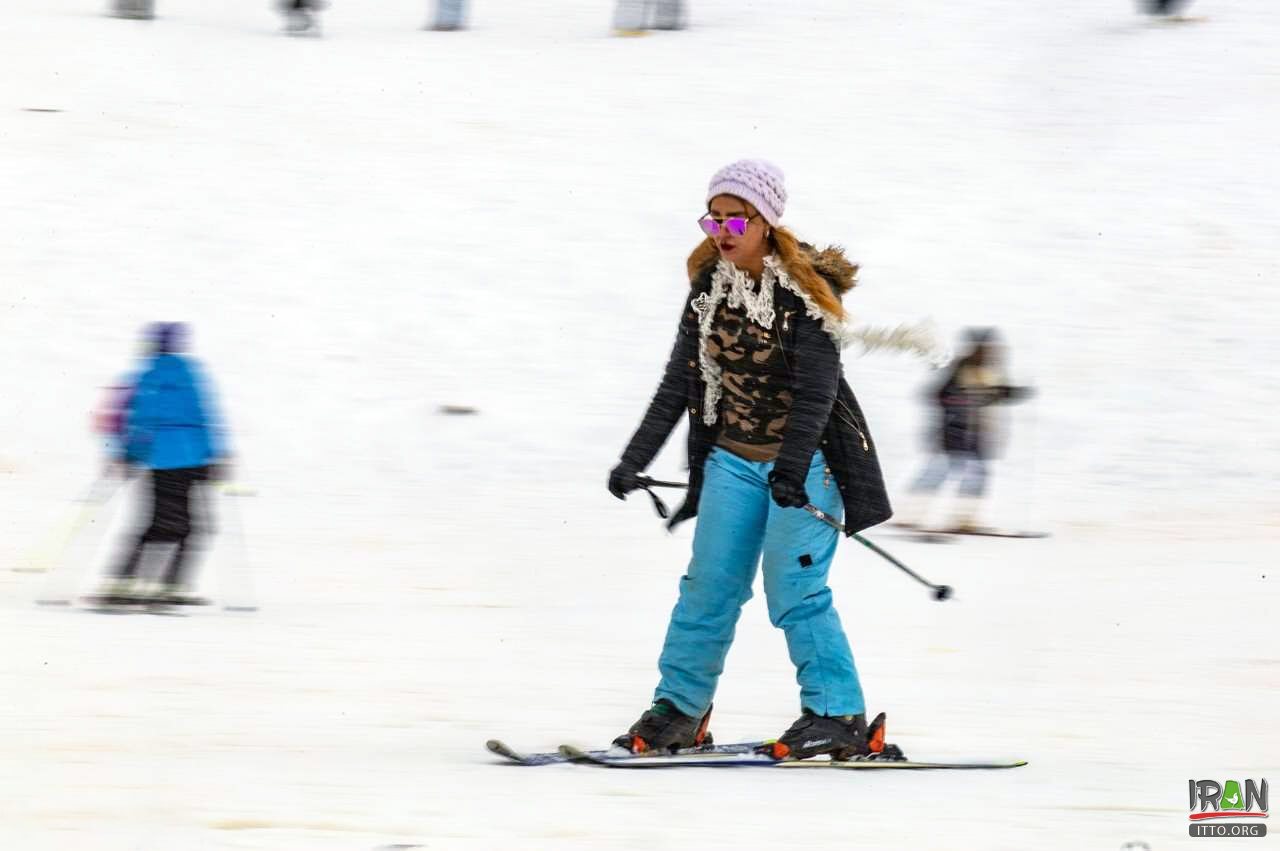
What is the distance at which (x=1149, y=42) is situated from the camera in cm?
2388

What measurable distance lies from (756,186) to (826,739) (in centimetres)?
165

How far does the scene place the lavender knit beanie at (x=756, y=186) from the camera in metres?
5.25

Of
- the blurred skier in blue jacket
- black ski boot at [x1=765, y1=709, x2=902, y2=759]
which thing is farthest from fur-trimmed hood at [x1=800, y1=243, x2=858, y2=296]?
the blurred skier in blue jacket

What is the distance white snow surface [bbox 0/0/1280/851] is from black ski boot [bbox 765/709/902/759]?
0.48 feet

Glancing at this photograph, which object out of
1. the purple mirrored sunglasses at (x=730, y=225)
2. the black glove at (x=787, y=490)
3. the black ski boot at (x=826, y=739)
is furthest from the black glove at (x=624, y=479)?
the black ski boot at (x=826, y=739)

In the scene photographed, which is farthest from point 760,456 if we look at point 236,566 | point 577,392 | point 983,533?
point 577,392

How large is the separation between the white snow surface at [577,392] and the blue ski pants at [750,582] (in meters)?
0.33

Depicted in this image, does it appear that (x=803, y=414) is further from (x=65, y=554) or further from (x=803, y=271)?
(x=65, y=554)

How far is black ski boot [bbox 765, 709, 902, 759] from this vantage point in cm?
541

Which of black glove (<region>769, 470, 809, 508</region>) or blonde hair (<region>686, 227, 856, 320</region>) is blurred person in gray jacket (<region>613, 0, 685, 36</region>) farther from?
black glove (<region>769, 470, 809, 508</region>)

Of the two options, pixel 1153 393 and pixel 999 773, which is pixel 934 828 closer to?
pixel 999 773

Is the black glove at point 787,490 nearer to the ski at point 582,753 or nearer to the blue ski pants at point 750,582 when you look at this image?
the blue ski pants at point 750,582

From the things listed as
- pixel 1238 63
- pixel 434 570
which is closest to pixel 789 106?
pixel 1238 63

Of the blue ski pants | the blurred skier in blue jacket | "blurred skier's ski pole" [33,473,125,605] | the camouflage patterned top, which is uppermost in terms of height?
the camouflage patterned top
